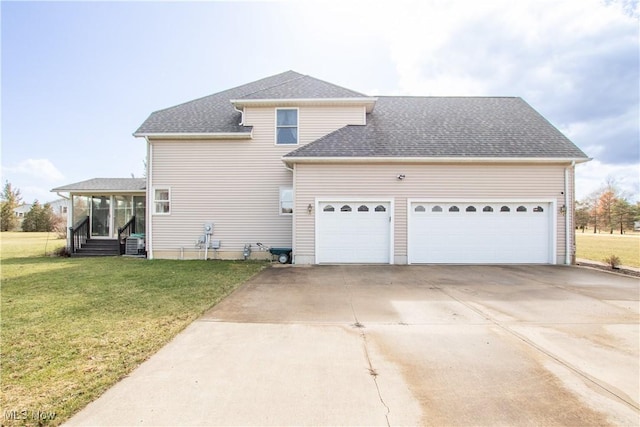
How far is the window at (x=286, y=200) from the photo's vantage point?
37.7 ft

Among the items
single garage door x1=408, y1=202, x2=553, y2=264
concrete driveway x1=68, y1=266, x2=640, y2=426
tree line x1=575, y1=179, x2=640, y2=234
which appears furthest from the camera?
tree line x1=575, y1=179, x2=640, y2=234

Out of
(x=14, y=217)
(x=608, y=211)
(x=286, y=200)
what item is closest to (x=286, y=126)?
(x=286, y=200)

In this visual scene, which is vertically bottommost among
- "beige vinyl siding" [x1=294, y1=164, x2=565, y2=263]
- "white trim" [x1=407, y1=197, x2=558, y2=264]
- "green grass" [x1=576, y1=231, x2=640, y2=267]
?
"green grass" [x1=576, y1=231, x2=640, y2=267]

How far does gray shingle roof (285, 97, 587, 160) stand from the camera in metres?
10.3

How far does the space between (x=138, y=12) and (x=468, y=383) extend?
605 inches

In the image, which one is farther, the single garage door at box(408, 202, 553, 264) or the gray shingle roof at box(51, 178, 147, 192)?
the gray shingle roof at box(51, 178, 147, 192)

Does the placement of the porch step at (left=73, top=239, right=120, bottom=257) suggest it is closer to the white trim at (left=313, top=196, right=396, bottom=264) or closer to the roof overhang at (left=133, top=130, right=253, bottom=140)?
the roof overhang at (left=133, top=130, right=253, bottom=140)

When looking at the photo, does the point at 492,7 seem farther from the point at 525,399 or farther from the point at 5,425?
the point at 5,425

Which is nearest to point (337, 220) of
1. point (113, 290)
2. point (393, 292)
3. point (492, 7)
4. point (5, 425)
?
point (393, 292)

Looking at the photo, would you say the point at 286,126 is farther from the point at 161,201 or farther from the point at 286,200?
the point at 161,201

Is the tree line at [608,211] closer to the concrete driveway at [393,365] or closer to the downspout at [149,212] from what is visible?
the concrete driveway at [393,365]

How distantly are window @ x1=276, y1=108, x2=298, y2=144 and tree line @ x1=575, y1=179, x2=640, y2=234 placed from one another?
55233 millimetres

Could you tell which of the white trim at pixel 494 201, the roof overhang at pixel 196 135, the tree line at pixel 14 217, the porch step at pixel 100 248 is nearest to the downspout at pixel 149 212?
the roof overhang at pixel 196 135

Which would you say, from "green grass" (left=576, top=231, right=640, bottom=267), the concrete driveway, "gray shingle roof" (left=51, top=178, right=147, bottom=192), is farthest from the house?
the concrete driveway
